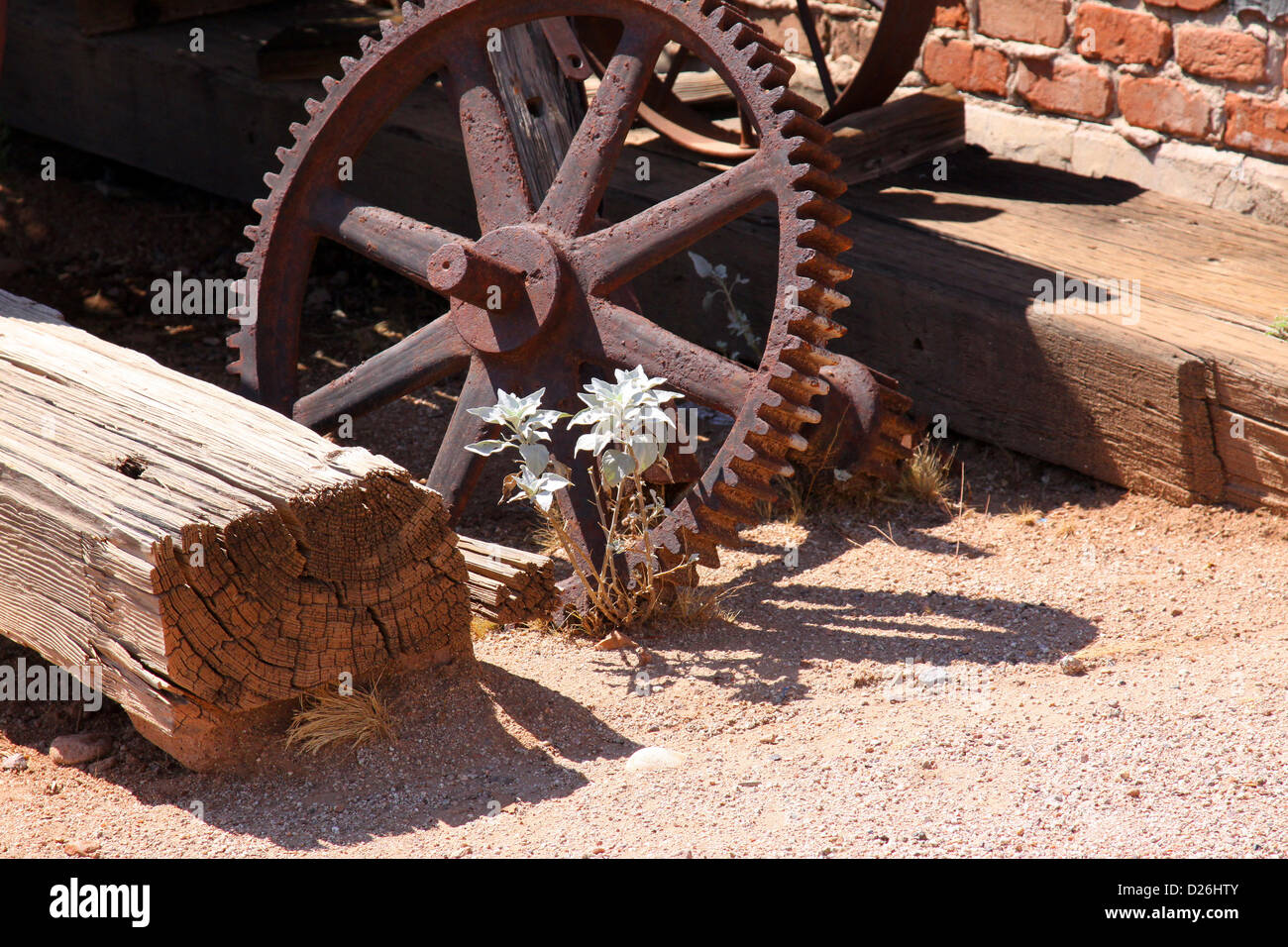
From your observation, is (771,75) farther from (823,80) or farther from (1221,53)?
(1221,53)

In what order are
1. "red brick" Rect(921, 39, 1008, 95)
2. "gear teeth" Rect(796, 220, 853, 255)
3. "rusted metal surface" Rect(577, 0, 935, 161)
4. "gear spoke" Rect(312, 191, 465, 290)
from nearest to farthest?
"gear teeth" Rect(796, 220, 853, 255) → "gear spoke" Rect(312, 191, 465, 290) → "rusted metal surface" Rect(577, 0, 935, 161) → "red brick" Rect(921, 39, 1008, 95)

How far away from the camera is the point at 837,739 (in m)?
2.63

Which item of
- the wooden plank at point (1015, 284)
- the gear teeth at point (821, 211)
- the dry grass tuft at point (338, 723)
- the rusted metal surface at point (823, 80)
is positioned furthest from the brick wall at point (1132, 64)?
the dry grass tuft at point (338, 723)

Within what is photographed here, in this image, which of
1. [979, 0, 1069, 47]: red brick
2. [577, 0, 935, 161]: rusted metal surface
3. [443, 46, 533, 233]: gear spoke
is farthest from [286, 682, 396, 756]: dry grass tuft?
[979, 0, 1069, 47]: red brick

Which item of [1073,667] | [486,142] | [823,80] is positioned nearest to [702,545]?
[1073,667]

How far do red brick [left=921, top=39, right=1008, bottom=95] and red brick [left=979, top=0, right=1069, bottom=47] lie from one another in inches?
3.7

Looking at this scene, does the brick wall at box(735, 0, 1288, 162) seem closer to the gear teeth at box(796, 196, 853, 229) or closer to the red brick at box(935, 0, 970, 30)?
the red brick at box(935, 0, 970, 30)

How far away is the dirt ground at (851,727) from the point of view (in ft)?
7.59

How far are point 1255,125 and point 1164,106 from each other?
362 mm

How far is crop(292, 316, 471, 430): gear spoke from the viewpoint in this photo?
3479 millimetres

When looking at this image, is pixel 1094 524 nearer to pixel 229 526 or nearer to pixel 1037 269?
pixel 1037 269

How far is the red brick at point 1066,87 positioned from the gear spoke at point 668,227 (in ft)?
8.15

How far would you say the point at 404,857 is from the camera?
227 centimetres

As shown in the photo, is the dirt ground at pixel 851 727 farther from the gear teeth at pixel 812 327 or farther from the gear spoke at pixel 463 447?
the gear teeth at pixel 812 327
